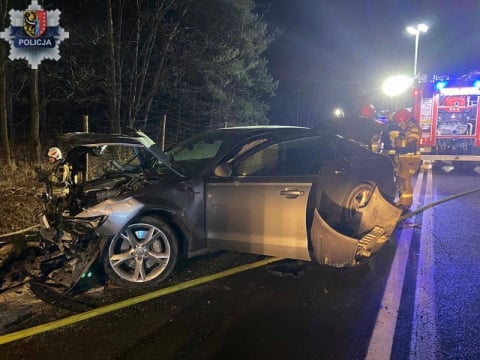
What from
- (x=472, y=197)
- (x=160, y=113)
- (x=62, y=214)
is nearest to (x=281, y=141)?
(x=62, y=214)

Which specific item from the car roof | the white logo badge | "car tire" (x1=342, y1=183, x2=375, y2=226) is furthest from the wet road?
the white logo badge

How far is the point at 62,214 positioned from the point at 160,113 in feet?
42.6

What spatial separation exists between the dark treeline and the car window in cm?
752

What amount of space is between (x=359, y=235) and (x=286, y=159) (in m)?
1.12

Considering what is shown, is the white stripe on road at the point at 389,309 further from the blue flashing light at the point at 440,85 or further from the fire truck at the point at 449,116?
the blue flashing light at the point at 440,85

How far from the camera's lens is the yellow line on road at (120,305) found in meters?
3.38

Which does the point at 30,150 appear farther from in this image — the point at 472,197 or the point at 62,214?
the point at 472,197

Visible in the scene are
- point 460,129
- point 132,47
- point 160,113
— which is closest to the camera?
point 460,129

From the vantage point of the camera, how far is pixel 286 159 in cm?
486

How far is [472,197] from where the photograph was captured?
8781mm

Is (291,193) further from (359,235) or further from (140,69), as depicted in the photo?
(140,69)

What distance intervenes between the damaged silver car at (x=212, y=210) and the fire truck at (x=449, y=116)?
31.0 feet

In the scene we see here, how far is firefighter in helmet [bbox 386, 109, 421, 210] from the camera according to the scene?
7316mm

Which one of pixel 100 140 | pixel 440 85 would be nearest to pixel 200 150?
pixel 100 140
